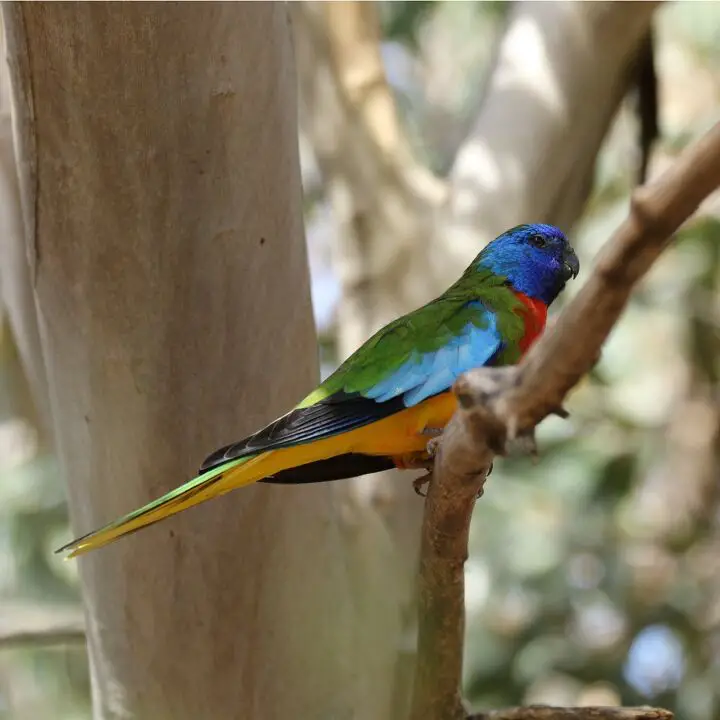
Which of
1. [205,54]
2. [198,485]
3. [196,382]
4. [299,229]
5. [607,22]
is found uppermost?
[607,22]

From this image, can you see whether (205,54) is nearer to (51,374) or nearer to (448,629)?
(51,374)

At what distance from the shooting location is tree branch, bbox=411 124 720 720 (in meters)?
1.08

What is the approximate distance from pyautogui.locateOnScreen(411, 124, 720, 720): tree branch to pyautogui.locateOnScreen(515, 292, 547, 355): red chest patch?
74 centimetres

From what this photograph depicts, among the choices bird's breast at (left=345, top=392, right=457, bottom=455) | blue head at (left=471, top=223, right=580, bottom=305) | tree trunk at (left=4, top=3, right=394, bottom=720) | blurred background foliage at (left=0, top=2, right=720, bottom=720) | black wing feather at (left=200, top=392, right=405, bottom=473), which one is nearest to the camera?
black wing feather at (left=200, top=392, right=405, bottom=473)

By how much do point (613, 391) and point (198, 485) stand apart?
12.1 feet

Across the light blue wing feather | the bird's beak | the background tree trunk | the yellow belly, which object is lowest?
the yellow belly

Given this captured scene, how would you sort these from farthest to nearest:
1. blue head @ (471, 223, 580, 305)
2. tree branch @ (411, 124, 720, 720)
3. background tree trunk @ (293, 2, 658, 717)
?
1. background tree trunk @ (293, 2, 658, 717)
2. blue head @ (471, 223, 580, 305)
3. tree branch @ (411, 124, 720, 720)

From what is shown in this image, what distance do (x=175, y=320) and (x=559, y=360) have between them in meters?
1.29

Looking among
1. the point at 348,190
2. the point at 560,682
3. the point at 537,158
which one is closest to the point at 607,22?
the point at 537,158

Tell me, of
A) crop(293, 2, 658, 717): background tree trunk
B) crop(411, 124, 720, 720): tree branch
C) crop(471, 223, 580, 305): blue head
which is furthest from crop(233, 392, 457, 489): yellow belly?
crop(293, 2, 658, 717): background tree trunk

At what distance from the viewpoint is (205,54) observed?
7.25 ft

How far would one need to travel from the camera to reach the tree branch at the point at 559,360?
3.56ft

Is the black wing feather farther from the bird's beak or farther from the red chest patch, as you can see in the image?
the bird's beak

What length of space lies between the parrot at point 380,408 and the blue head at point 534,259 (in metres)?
0.13
